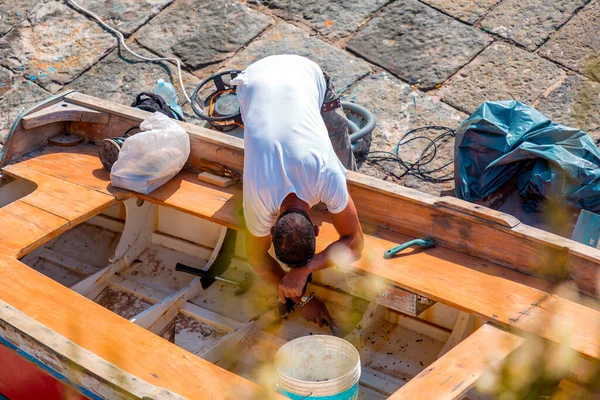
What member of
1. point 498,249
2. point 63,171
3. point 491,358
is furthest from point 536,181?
point 63,171

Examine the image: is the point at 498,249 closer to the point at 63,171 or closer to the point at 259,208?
the point at 259,208

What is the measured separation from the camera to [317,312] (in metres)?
4.07

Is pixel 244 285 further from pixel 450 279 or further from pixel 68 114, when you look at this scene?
pixel 68 114

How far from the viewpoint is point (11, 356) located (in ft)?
11.0

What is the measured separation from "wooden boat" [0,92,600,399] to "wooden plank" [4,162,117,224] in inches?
0.4

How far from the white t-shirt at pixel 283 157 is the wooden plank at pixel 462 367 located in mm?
903

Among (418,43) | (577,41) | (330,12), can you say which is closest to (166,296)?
(418,43)

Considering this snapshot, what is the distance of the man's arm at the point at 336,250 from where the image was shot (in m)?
3.50

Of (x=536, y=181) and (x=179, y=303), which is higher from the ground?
(x=536, y=181)

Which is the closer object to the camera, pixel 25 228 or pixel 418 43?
pixel 25 228

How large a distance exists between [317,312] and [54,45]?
512cm

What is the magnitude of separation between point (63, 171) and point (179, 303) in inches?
43.8

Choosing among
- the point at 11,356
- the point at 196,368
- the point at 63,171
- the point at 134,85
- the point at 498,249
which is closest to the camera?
the point at 196,368

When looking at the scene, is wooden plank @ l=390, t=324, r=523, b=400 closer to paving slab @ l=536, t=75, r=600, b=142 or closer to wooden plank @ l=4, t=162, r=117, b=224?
wooden plank @ l=4, t=162, r=117, b=224
